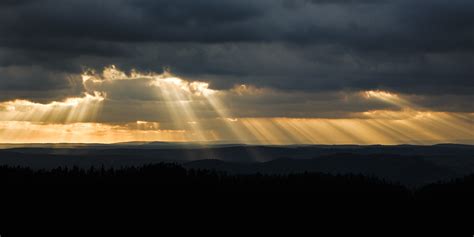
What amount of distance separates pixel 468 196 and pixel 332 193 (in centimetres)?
2713

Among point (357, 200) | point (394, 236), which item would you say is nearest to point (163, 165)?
point (357, 200)

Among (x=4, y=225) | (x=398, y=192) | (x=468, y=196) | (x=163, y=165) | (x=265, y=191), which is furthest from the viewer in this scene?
(x=163, y=165)

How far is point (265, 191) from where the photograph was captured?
147m

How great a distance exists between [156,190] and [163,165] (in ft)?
82.1

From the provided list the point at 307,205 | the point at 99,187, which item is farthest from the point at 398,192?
the point at 99,187

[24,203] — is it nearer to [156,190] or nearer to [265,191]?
[156,190]

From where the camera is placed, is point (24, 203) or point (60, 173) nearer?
point (24, 203)

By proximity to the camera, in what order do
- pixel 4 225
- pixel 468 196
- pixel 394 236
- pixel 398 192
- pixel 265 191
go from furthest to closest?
pixel 398 192, pixel 265 191, pixel 468 196, pixel 394 236, pixel 4 225

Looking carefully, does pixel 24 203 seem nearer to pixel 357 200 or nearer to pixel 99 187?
pixel 99 187

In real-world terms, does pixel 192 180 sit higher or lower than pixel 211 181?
higher

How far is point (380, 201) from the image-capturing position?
144000 millimetres

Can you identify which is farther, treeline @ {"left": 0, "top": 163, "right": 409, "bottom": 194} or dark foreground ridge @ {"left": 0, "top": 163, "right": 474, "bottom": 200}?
treeline @ {"left": 0, "top": 163, "right": 409, "bottom": 194}

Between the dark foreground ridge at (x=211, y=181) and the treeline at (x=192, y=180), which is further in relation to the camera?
the treeline at (x=192, y=180)

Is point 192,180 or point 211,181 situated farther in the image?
point 211,181
